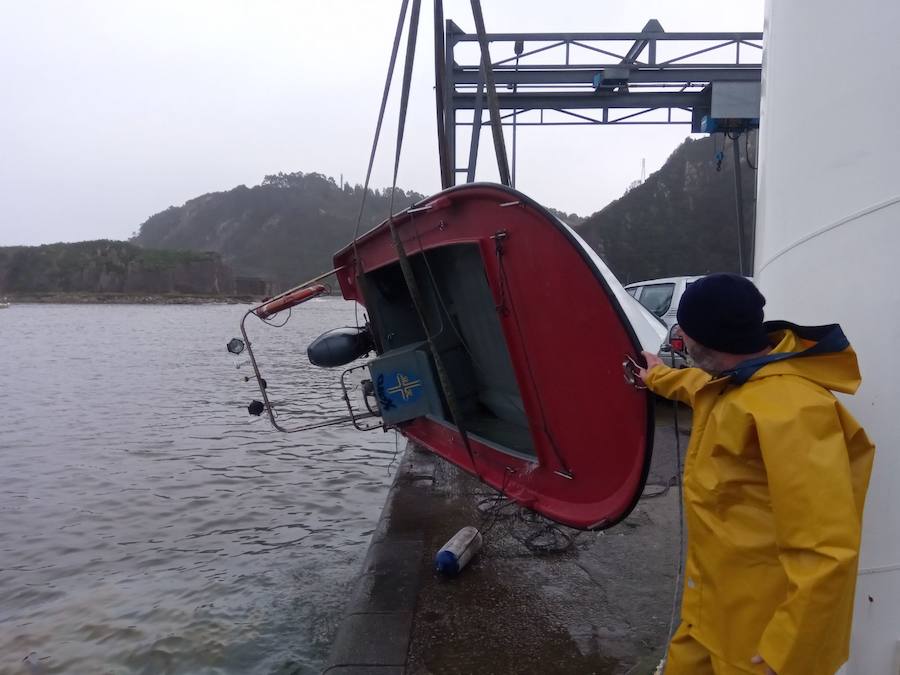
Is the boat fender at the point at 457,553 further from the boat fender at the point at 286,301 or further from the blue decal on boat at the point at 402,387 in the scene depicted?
the boat fender at the point at 286,301

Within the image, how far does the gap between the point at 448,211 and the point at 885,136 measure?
7.41 ft

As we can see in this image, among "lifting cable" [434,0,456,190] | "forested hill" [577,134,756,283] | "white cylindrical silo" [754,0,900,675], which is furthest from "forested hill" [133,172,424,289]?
"white cylindrical silo" [754,0,900,675]

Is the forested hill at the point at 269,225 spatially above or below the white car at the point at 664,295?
above

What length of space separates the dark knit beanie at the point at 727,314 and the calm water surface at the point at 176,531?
3.56 meters

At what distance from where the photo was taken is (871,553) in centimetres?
174

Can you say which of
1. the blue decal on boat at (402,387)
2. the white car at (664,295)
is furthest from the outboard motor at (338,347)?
the white car at (664,295)

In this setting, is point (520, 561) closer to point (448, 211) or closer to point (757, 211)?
point (448, 211)

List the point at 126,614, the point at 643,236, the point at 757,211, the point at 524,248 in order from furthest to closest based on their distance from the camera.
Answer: the point at 643,236
the point at 126,614
the point at 524,248
the point at 757,211

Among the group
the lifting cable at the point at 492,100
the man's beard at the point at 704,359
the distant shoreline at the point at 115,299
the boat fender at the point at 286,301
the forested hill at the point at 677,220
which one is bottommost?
the distant shoreline at the point at 115,299

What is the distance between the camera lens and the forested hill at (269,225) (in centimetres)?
10262

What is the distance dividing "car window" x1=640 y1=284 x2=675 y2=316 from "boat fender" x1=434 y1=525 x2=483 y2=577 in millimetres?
5764

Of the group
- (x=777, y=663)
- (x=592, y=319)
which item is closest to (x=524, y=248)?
(x=592, y=319)

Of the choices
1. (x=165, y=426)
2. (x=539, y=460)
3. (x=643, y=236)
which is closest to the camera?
(x=539, y=460)

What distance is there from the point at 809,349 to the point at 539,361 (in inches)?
71.9
